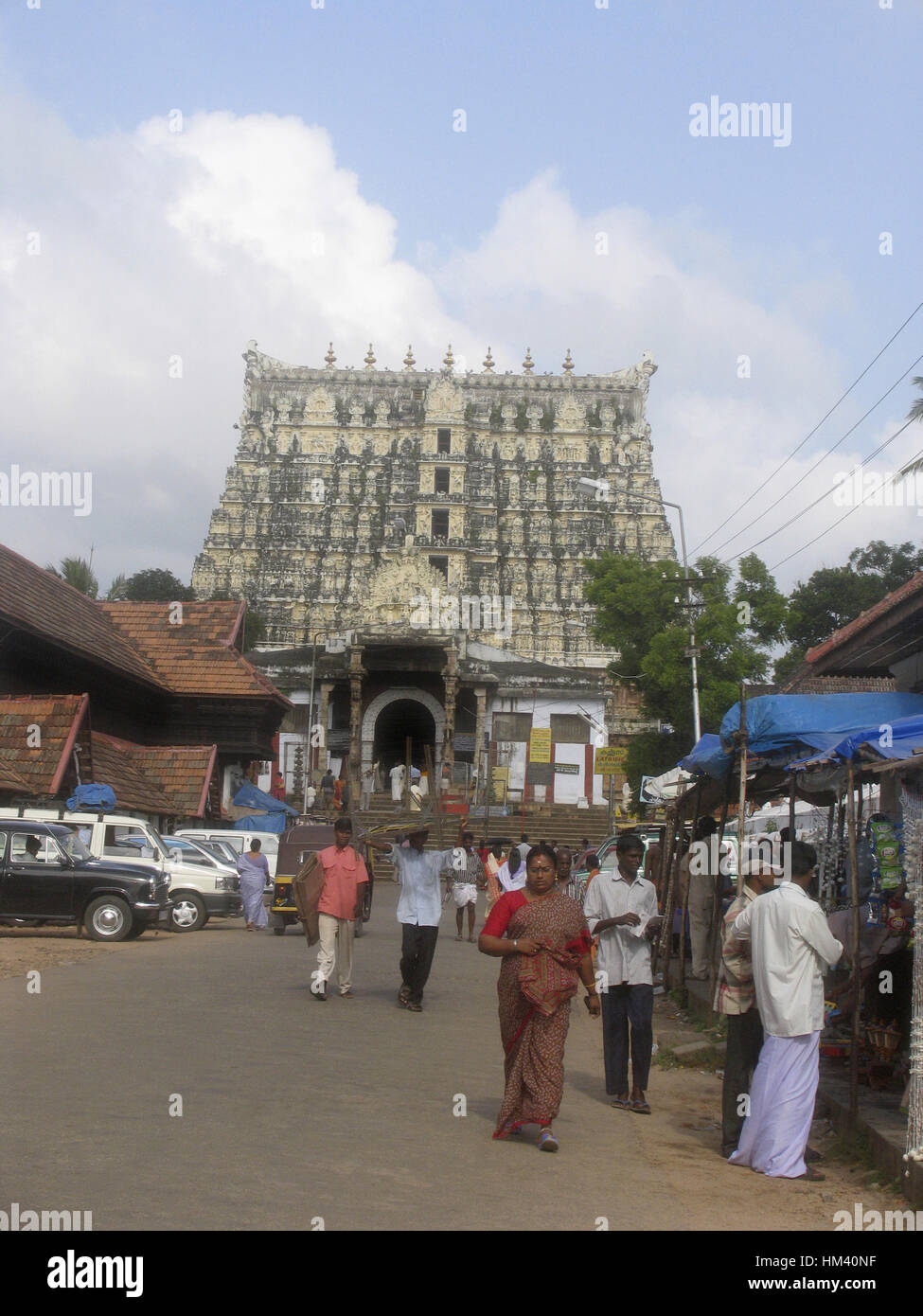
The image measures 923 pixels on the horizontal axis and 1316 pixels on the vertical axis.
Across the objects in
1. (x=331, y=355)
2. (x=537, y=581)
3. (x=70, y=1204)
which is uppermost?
(x=331, y=355)

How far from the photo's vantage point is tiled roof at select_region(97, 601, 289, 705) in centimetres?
3284

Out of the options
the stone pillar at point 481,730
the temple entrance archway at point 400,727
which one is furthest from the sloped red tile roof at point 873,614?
the temple entrance archway at point 400,727

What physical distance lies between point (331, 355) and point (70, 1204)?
233 feet

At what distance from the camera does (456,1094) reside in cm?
869

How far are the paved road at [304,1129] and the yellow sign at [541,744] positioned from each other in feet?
120

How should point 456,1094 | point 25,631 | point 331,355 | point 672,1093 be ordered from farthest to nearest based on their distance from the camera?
point 331,355
point 25,631
point 672,1093
point 456,1094

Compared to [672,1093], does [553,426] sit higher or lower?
higher

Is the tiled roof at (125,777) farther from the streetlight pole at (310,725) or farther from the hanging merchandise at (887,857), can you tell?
the hanging merchandise at (887,857)

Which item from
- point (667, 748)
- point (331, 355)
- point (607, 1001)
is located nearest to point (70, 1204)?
point (607, 1001)

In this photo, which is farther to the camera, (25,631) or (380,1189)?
(25,631)

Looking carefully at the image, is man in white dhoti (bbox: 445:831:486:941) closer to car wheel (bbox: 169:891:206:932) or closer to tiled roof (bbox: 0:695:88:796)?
car wheel (bbox: 169:891:206:932)

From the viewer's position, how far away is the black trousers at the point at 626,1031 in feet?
29.6

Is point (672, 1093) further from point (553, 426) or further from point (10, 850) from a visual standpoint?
point (553, 426)

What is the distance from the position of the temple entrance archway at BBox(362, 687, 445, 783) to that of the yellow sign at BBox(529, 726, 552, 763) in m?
3.34
